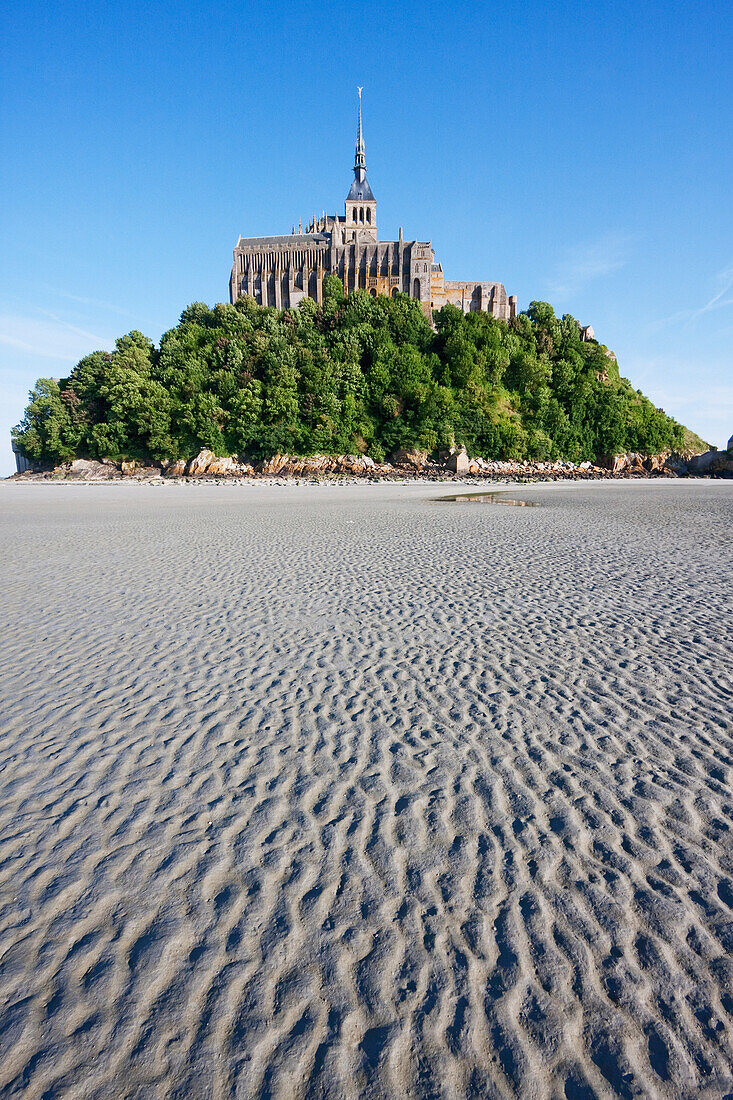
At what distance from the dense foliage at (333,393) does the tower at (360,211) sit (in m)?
30.5

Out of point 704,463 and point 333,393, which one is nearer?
point 333,393

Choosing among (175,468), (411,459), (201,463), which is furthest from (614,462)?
(175,468)

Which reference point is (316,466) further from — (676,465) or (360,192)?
(360,192)

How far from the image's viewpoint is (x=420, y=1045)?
1.85 m

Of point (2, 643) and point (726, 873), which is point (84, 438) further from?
point (726, 873)

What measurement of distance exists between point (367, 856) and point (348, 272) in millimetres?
93206

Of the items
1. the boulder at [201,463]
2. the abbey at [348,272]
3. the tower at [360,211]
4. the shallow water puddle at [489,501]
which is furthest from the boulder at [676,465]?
the tower at [360,211]

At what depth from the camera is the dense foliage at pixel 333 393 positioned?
51.9 m

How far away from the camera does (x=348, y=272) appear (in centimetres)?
8388

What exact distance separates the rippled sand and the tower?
9913cm

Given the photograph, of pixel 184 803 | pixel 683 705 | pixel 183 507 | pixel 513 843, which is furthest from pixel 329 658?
pixel 183 507

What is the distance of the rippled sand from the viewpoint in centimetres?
184

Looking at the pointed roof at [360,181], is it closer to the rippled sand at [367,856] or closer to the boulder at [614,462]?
the boulder at [614,462]

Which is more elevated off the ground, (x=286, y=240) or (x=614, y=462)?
(x=286, y=240)
